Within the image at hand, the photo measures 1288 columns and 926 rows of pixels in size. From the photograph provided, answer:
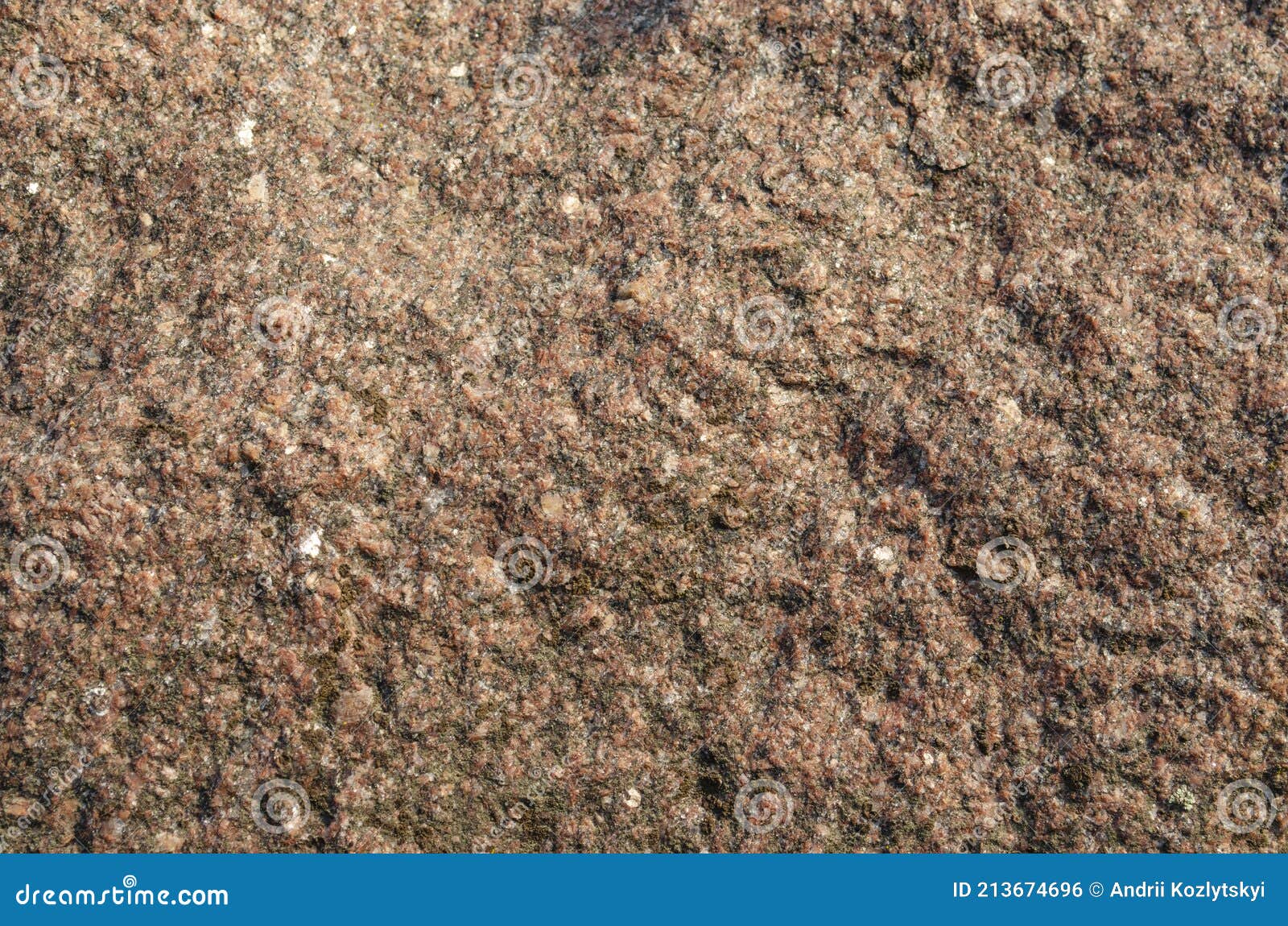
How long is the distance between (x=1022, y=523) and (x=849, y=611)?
522 mm

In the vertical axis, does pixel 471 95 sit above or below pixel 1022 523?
above

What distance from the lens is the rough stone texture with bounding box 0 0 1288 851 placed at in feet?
9.32

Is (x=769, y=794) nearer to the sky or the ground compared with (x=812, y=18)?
nearer to the ground

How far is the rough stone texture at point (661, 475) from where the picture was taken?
2840 mm

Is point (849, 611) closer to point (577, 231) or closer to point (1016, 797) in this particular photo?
point (1016, 797)

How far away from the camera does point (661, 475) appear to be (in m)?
2.90

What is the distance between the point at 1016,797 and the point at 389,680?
1.70m

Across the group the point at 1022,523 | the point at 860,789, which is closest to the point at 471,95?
the point at 1022,523

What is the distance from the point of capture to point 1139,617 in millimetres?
2867

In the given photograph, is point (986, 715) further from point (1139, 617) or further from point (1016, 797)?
point (1139, 617)

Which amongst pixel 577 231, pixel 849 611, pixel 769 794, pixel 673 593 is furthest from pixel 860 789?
pixel 577 231

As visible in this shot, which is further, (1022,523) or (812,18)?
(812,18)

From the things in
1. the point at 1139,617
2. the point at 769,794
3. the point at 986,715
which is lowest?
the point at 769,794

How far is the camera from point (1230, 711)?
286 cm
